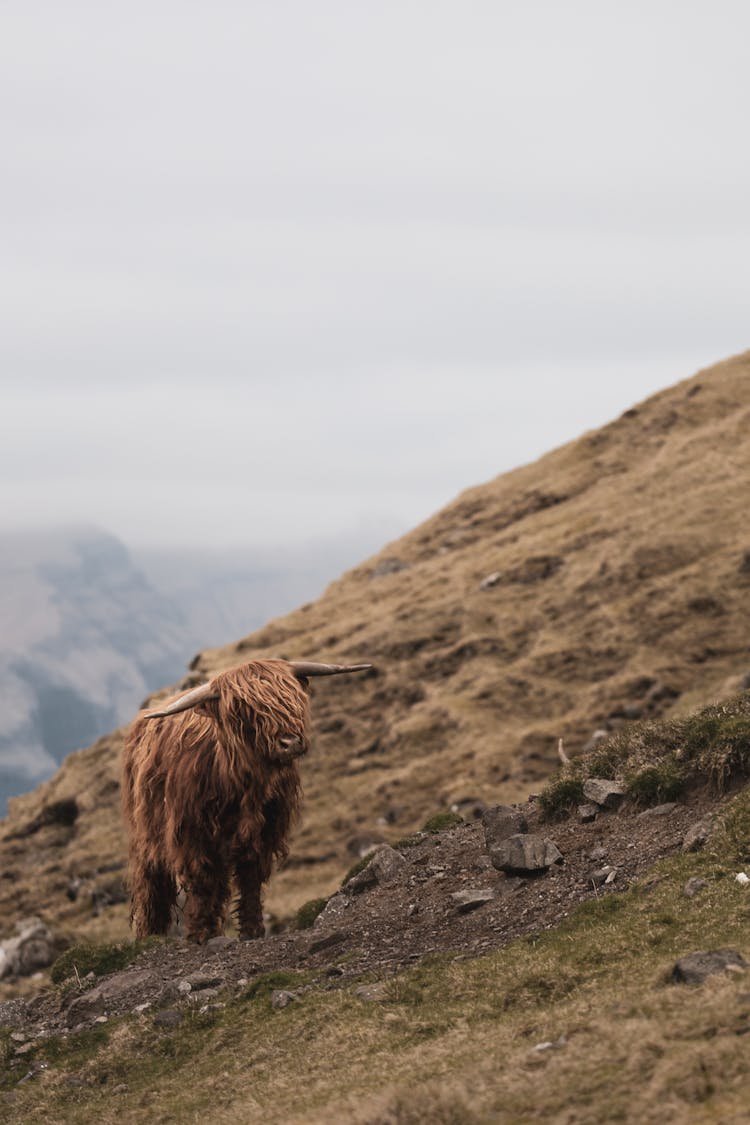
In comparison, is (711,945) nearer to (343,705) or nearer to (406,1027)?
(406,1027)

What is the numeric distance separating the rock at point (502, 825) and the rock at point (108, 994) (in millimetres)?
4160

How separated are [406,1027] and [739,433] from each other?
54.3 metres

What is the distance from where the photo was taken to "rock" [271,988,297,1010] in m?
12.0

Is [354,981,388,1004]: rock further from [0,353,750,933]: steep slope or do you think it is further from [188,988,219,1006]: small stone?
[0,353,750,933]: steep slope

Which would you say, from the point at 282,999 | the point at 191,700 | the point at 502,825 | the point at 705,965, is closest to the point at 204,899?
the point at 191,700

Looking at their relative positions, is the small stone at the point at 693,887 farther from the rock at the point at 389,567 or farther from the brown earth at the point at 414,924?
the rock at the point at 389,567

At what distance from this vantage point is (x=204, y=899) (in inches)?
620

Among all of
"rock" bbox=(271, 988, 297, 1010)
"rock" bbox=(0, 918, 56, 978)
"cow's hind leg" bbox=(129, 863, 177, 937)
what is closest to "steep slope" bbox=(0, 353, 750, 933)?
"rock" bbox=(0, 918, 56, 978)

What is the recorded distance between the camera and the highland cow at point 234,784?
15.4 m

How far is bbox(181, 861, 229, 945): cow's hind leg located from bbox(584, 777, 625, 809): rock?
4.55 meters

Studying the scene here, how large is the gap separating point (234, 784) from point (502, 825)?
3.26 meters

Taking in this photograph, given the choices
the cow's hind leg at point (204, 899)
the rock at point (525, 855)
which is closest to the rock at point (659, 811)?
the rock at point (525, 855)

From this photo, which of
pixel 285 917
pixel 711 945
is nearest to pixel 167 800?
pixel 711 945

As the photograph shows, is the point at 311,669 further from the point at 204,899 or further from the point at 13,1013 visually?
the point at 13,1013
